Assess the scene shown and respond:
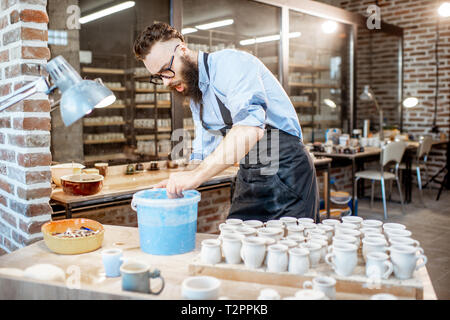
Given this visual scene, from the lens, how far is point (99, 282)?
1302 mm

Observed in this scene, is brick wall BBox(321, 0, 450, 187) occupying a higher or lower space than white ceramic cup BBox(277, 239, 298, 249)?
higher

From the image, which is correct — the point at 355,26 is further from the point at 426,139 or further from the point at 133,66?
the point at 133,66

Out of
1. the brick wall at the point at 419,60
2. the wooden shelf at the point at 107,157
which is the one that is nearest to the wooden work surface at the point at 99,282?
the wooden shelf at the point at 107,157

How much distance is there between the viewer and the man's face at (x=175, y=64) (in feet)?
6.20

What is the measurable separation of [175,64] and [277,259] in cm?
105

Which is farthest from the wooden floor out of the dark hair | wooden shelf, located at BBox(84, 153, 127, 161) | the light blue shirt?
wooden shelf, located at BBox(84, 153, 127, 161)

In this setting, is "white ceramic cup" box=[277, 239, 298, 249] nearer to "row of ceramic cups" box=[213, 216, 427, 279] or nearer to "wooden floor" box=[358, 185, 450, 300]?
"row of ceramic cups" box=[213, 216, 427, 279]

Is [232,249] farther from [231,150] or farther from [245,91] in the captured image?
[245,91]

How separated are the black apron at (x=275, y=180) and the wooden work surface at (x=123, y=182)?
93 centimetres

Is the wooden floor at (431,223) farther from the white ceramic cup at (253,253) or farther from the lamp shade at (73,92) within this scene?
the lamp shade at (73,92)

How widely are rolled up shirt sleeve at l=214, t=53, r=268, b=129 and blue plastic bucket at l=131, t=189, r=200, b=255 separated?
1.25 ft

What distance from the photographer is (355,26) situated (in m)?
6.21

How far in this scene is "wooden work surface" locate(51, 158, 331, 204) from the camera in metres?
2.58

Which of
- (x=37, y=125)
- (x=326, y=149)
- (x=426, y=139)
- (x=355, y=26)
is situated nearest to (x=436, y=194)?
(x=426, y=139)
